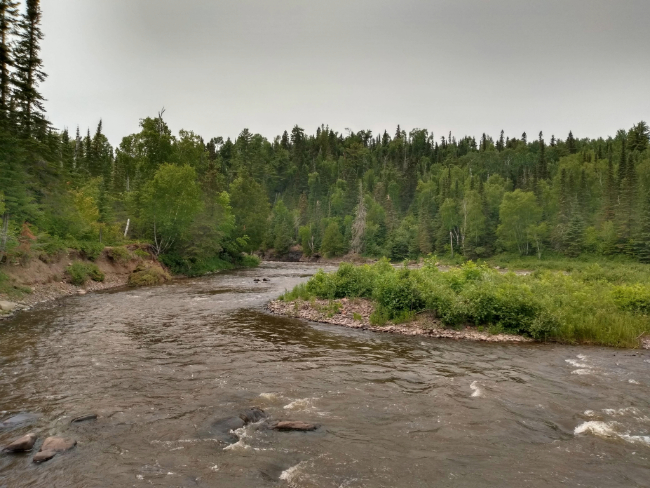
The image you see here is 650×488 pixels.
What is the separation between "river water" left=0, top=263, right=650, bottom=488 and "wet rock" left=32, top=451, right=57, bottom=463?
15 centimetres

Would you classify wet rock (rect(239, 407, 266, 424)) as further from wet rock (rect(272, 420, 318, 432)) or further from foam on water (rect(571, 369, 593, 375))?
foam on water (rect(571, 369, 593, 375))

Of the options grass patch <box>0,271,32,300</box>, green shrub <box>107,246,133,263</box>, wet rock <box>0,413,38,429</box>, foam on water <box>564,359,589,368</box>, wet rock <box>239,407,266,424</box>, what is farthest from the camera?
green shrub <box>107,246,133,263</box>

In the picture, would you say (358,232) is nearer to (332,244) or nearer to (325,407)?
(332,244)

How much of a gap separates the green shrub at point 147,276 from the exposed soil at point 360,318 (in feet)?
56.5

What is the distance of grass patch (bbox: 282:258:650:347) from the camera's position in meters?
18.2

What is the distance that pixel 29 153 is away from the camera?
32656 mm

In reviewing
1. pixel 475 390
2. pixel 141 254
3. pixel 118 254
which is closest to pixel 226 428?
pixel 475 390

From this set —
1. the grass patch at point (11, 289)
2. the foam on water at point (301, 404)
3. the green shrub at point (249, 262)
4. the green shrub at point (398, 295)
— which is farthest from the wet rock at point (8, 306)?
the green shrub at point (249, 262)

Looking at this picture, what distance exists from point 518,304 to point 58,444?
18.5m

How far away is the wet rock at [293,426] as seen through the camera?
957 cm

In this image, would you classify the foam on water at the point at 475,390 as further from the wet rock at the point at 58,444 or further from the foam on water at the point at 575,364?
the wet rock at the point at 58,444

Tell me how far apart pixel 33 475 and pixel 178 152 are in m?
57.2

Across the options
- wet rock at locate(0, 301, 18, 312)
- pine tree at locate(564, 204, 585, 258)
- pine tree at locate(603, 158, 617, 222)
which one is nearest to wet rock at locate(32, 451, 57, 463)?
wet rock at locate(0, 301, 18, 312)

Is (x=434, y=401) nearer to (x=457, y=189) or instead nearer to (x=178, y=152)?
(x=178, y=152)
